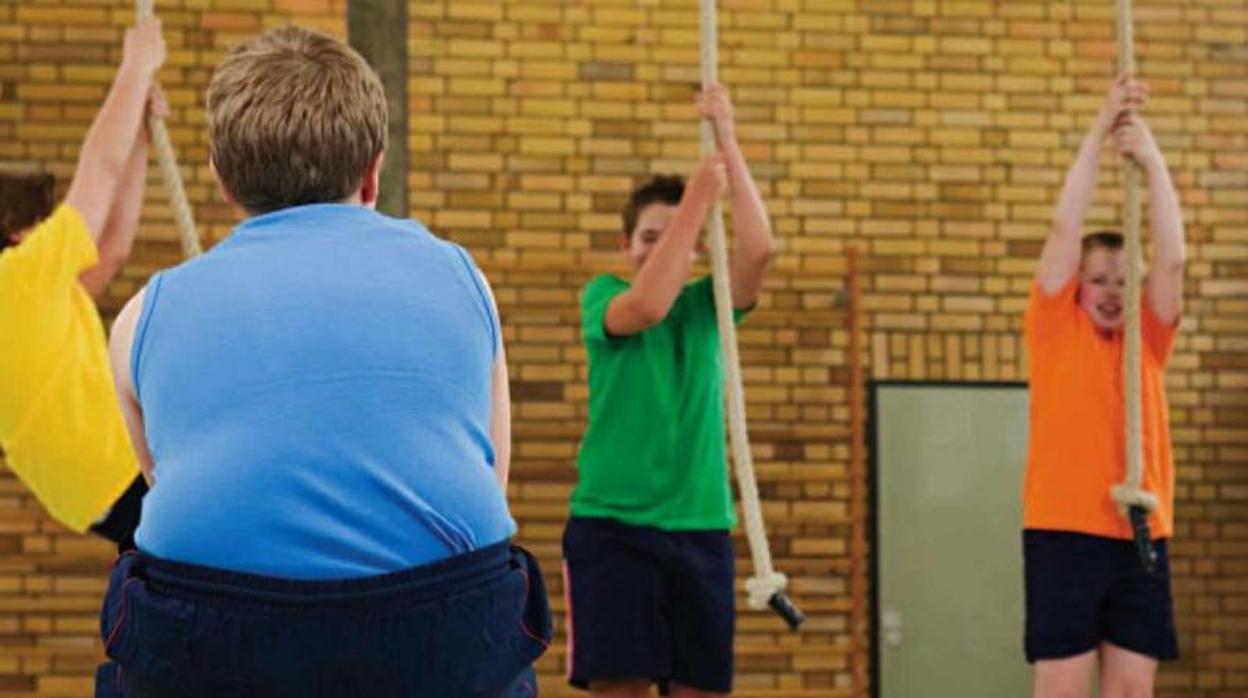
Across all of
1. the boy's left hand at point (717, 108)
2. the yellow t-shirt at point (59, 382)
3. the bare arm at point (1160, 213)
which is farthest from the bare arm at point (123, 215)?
the bare arm at point (1160, 213)

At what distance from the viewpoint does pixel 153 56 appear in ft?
11.6

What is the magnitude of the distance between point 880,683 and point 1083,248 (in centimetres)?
241

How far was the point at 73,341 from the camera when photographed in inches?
133

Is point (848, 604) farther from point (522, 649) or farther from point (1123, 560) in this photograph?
point (522, 649)

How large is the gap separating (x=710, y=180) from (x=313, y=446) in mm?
2616

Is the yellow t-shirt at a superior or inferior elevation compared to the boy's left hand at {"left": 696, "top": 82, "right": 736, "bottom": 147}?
inferior

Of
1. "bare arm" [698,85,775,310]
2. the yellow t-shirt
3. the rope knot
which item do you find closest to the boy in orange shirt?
"bare arm" [698,85,775,310]

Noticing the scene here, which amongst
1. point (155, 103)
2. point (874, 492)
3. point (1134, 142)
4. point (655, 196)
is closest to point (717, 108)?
point (655, 196)

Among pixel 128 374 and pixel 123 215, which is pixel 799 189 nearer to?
pixel 123 215

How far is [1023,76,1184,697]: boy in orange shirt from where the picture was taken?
4773 millimetres

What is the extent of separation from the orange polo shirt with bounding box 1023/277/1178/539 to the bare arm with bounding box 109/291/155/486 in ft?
9.90

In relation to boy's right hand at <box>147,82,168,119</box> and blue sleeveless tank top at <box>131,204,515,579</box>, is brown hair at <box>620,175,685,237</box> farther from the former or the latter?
blue sleeveless tank top at <box>131,204,515,579</box>

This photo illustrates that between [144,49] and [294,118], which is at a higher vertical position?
[144,49]

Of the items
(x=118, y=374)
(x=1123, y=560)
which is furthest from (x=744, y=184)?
(x=118, y=374)
